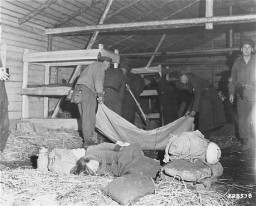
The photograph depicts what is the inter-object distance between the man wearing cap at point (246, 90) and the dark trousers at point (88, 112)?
3068mm

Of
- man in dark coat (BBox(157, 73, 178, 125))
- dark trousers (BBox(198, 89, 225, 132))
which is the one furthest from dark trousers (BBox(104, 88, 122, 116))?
man in dark coat (BBox(157, 73, 178, 125))

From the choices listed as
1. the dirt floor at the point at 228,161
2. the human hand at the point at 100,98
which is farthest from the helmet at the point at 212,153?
the human hand at the point at 100,98

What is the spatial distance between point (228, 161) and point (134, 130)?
72.7 inches

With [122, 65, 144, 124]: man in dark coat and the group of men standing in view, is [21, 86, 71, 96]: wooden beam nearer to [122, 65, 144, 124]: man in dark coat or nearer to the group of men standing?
the group of men standing

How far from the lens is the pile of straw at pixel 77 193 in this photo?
321 centimetres

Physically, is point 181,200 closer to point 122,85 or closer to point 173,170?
point 173,170

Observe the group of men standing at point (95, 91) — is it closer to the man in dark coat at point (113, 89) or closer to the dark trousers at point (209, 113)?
the man in dark coat at point (113, 89)

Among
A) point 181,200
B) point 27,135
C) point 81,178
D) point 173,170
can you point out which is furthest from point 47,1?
point 181,200

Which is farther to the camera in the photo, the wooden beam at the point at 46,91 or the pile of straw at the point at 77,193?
the wooden beam at the point at 46,91

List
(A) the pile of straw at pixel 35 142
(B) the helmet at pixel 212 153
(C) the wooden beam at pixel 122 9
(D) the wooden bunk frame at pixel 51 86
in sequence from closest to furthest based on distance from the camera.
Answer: (B) the helmet at pixel 212 153, (A) the pile of straw at pixel 35 142, (D) the wooden bunk frame at pixel 51 86, (C) the wooden beam at pixel 122 9

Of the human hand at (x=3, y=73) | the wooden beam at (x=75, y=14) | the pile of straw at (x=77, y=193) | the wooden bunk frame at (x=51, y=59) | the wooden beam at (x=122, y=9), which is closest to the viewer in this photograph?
the pile of straw at (x=77, y=193)

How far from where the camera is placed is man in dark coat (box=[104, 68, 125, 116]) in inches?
267

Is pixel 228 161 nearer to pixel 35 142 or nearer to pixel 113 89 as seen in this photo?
pixel 113 89

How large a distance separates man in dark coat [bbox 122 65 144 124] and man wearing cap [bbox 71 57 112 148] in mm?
1379
